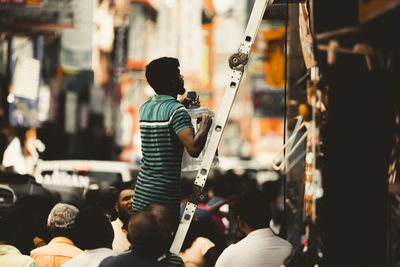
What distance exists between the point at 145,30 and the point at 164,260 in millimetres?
Answer: 36365

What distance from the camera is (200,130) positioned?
4.85 metres

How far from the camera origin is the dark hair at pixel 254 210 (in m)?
5.62

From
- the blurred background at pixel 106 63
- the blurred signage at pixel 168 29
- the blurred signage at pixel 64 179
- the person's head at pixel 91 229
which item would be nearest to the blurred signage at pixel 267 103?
the blurred background at pixel 106 63

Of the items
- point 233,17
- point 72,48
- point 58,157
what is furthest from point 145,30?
point 72,48

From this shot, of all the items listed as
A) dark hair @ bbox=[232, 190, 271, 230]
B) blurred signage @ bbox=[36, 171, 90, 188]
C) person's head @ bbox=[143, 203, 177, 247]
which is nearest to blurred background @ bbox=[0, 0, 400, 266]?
blurred signage @ bbox=[36, 171, 90, 188]

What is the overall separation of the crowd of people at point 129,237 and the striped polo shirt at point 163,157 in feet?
0.32

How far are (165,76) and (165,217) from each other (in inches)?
42.5

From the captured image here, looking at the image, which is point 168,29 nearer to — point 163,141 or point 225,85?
point 225,85

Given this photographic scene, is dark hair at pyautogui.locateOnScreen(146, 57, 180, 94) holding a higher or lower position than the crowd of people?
higher

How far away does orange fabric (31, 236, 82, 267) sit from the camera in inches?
236

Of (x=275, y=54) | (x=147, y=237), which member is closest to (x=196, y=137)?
(x=147, y=237)

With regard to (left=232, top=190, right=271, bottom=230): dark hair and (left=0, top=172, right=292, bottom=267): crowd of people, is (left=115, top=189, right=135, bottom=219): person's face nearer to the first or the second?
(left=0, top=172, right=292, bottom=267): crowd of people

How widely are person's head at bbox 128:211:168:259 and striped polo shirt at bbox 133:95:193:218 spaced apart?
1.85 feet

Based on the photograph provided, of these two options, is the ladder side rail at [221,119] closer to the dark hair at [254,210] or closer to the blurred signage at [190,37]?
the dark hair at [254,210]
